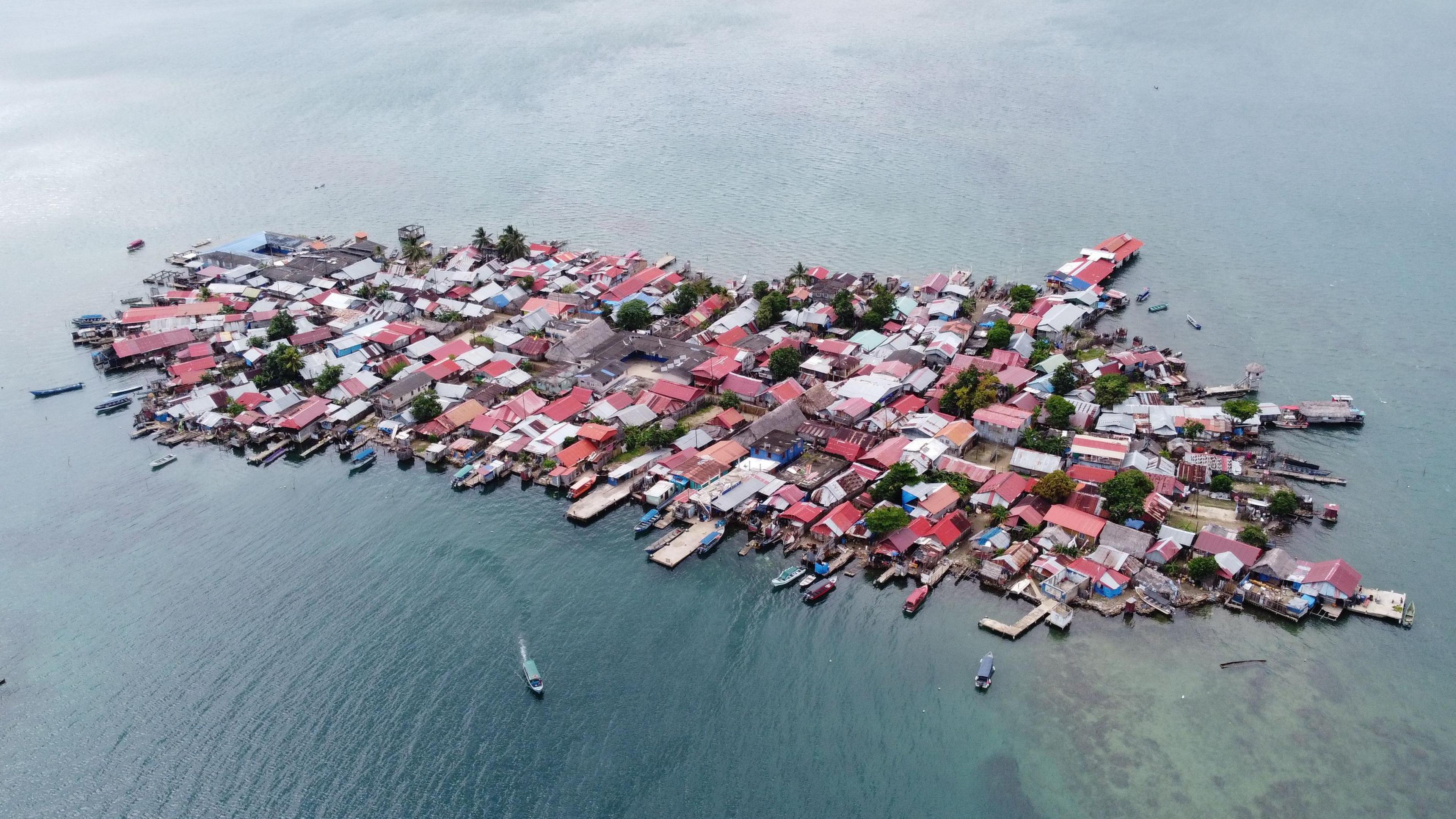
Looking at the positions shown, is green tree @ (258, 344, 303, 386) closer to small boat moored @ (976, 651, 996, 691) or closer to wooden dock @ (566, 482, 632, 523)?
wooden dock @ (566, 482, 632, 523)

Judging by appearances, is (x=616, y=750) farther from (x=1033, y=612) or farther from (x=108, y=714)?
(x=108, y=714)

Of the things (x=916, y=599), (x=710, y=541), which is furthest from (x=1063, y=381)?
(x=710, y=541)

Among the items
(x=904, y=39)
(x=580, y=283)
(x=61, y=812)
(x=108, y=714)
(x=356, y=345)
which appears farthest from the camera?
(x=904, y=39)

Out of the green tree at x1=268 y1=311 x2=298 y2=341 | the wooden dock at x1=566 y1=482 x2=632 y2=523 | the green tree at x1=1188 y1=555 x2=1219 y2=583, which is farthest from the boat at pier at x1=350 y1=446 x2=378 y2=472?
the green tree at x1=1188 y1=555 x2=1219 y2=583

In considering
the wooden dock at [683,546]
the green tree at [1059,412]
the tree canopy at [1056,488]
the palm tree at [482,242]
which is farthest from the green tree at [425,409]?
the green tree at [1059,412]

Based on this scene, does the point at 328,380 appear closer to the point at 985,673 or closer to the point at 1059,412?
the point at 985,673

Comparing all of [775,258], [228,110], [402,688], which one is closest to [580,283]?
[775,258]
